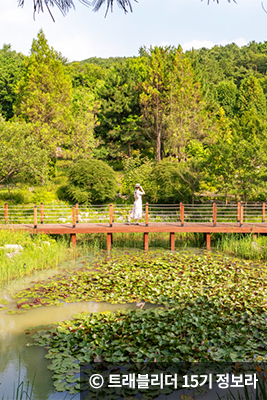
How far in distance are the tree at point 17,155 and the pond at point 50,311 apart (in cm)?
725

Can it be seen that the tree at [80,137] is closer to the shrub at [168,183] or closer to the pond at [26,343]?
the shrub at [168,183]

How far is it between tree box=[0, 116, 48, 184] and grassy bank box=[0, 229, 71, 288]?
5315mm

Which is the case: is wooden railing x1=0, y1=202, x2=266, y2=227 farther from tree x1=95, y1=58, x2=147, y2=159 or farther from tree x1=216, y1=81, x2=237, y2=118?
tree x1=216, y1=81, x2=237, y2=118

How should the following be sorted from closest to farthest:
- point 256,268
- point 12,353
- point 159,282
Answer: point 12,353 → point 159,282 → point 256,268

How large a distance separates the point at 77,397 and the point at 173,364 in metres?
1.38

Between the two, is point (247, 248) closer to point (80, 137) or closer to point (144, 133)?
point (80, 137)

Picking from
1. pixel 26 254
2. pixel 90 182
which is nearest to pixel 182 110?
pixel 90 182

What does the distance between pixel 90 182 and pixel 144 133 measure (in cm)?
978

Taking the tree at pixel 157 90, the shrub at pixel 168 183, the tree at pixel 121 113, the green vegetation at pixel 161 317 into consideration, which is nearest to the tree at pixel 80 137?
the tree at pixel 121 113

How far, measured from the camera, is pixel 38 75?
2334 centimetres

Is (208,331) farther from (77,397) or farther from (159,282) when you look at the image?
(159,282)

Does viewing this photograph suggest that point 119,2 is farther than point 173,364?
No

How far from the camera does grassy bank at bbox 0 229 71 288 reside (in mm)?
10258

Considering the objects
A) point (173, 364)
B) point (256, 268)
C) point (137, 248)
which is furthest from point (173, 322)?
point (137, 248)
